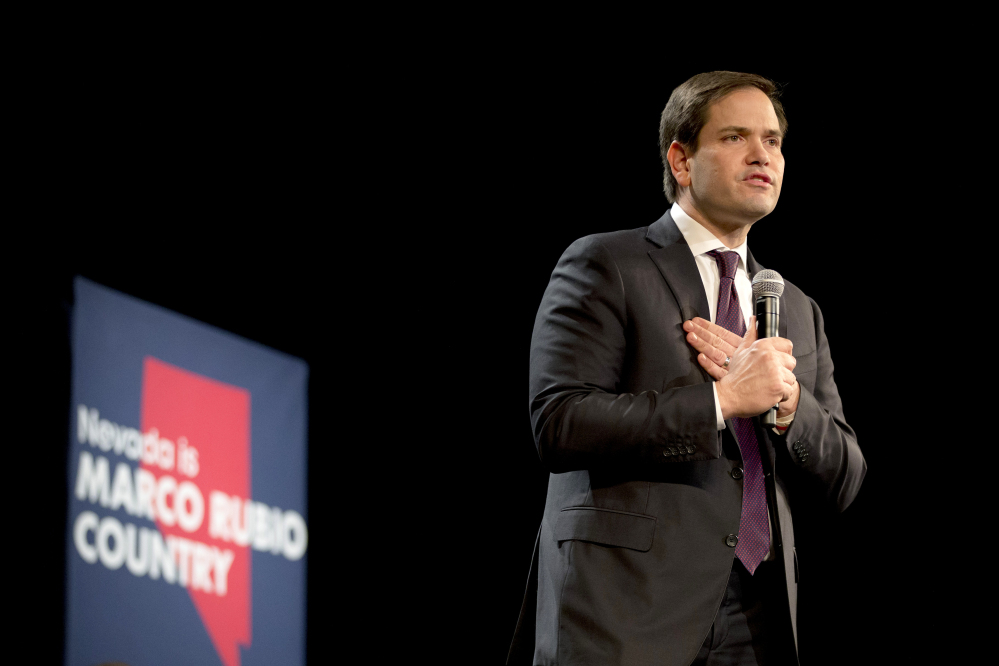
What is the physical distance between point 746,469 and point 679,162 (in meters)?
0.64

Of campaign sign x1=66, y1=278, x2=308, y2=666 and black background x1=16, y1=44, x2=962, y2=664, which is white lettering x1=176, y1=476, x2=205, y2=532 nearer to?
campaign sign x1=66, y1=278, x2=308, y2=666

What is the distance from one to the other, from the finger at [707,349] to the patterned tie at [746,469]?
0.11 metres

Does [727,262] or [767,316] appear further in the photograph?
[727,262]

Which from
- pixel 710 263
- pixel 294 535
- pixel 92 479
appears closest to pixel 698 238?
pixel 710 263

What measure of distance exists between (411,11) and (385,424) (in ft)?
4.96

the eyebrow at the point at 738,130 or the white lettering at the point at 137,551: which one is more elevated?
the eyebrow at the point at 738,130

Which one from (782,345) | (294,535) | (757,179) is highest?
(757,179)

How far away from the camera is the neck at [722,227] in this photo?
1.87 m

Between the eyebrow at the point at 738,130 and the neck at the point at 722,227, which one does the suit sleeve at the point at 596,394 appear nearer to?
the neck at the point at 722,227

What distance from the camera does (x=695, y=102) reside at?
1926 mm

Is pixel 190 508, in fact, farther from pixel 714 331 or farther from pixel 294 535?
pixel 714 331

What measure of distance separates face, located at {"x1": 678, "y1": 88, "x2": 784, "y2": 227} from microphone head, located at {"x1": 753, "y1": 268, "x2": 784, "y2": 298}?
178 mm

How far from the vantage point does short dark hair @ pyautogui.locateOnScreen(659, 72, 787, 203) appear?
191 centimetres

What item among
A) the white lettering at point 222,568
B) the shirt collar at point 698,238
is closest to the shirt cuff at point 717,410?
the shirt collar at point 698,238
